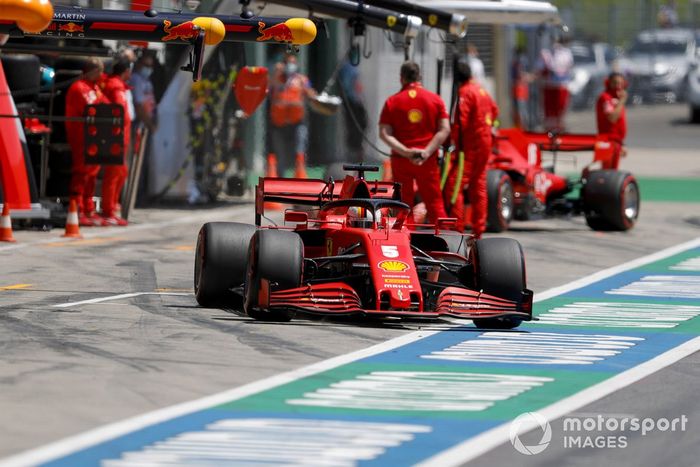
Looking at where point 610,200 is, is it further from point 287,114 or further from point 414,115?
point 287,114

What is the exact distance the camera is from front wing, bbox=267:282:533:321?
38.5 feet

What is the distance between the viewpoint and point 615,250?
18484 millimetres

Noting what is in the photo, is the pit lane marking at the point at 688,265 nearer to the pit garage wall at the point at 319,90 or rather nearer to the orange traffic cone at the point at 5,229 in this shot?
the pit garage wall at the point at 319,90

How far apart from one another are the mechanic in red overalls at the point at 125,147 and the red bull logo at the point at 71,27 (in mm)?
5476

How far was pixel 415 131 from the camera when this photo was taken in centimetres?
1641

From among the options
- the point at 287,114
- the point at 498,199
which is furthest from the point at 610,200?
the point at 287,114

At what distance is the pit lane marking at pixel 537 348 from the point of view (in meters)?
10.8

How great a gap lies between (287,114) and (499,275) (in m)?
13.2

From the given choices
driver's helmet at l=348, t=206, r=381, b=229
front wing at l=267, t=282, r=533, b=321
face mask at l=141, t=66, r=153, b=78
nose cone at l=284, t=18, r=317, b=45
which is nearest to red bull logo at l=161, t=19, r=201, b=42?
nose cone at l=284, t=18, r=317, b=45

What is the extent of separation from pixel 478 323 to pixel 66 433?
15.3 feet

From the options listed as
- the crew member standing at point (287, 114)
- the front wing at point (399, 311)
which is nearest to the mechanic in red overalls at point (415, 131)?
the front wing at point (399, 311)

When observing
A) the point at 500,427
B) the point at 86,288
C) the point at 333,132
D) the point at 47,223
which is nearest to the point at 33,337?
the point at 86,288

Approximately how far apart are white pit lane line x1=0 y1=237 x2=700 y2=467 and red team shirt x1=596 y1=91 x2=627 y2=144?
35.3 feet

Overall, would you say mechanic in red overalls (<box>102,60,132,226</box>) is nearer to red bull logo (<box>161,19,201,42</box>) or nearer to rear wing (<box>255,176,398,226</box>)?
red bull logo (<box>161,19,201,42</box>)
